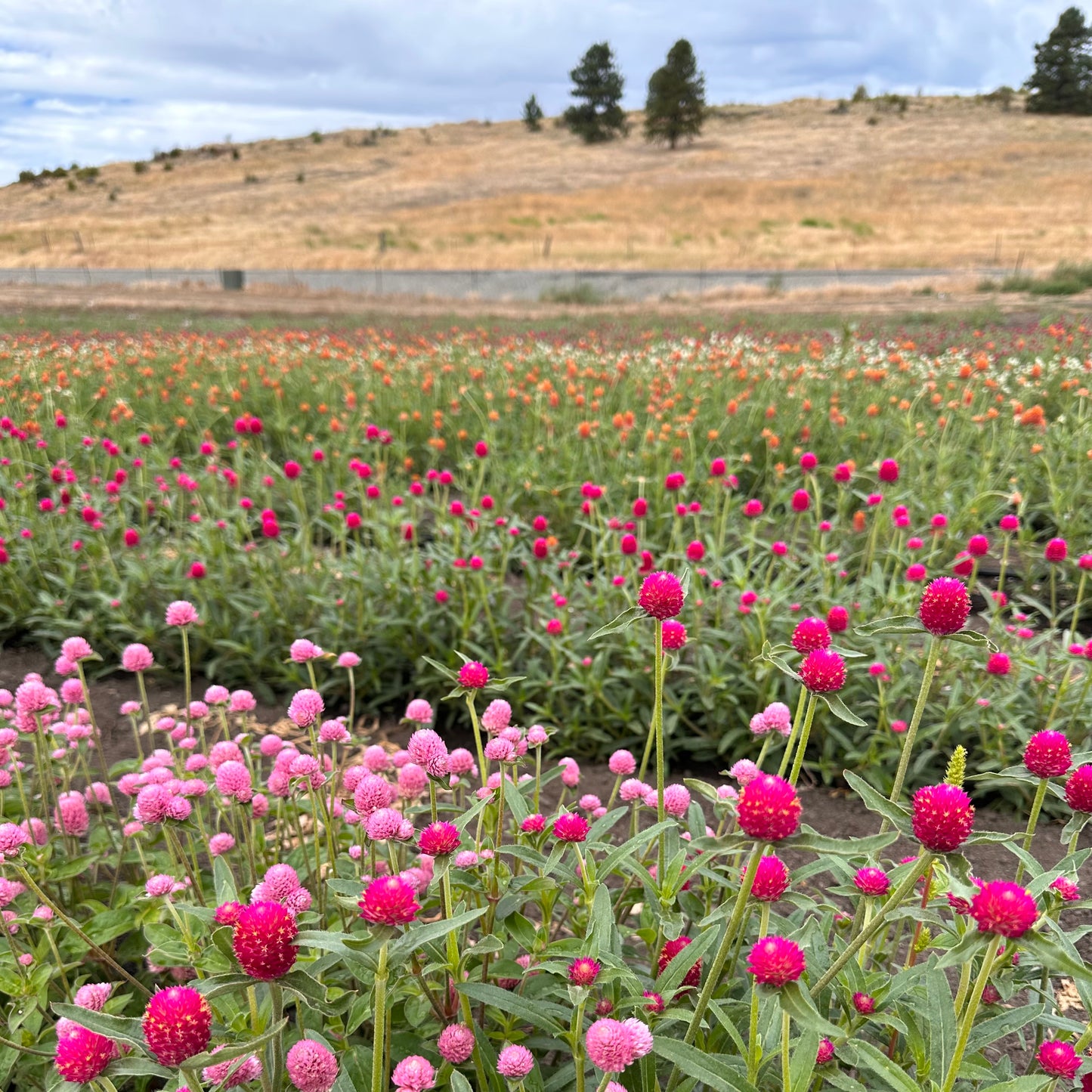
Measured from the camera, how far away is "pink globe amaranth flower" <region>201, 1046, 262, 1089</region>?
1.17 metres

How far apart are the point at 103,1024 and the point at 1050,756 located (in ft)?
4.62

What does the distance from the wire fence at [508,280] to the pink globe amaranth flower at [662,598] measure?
2091 cm

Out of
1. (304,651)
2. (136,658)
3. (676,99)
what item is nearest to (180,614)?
(136,658)

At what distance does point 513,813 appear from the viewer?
5.41 ft

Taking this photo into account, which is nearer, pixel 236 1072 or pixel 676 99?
pixel 236 1072

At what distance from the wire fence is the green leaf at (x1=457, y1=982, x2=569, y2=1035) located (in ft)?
69.4

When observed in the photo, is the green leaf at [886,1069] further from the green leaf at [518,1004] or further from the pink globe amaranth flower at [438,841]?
the pink globe amaranth flower at [438,841]

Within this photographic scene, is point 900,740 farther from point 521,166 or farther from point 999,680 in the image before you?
point 521,166

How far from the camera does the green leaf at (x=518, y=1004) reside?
51.7 inches

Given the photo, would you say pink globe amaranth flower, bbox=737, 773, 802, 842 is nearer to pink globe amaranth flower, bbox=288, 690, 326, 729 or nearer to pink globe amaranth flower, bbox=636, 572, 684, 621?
pink globe amaranth flower, bbox=636, 572, 684, 621

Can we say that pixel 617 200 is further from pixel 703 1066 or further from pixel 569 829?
pixel 703 1066

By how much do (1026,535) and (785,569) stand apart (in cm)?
183

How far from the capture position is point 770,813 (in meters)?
0.99

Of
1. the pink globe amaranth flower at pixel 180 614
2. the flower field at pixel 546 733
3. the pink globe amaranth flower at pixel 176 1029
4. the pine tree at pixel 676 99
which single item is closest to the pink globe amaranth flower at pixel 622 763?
the flower field at pixel 546 733
